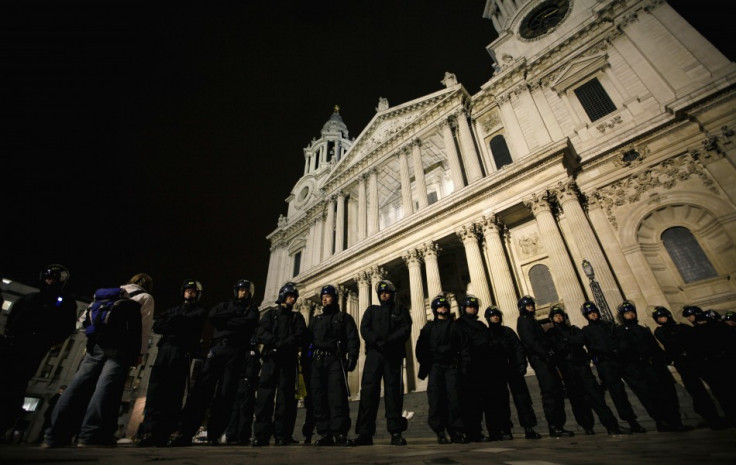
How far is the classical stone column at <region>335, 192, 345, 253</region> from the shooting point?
21297 millimetres

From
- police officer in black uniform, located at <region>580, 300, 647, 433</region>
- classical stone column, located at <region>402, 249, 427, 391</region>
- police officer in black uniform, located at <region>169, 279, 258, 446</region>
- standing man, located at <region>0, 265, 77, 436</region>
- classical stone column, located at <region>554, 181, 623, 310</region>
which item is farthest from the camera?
classical stone column, located at <region>402, 249, 427, 391</region>

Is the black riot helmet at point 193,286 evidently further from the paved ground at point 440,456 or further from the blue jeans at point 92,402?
the paved ground at point 440,456

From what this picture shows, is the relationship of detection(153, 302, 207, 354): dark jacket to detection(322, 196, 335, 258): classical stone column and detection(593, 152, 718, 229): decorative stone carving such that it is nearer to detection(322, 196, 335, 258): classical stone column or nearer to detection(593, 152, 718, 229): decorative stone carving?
detection(593, 152, 718, 229): decorative stone carving

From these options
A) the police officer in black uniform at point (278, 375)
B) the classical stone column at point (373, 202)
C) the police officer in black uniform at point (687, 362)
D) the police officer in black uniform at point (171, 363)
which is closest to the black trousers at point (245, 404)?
the police officer in black uniform at point (278, 375)

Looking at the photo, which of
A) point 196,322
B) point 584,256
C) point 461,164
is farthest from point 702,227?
point 196,322

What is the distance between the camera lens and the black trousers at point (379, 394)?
12.6 feet

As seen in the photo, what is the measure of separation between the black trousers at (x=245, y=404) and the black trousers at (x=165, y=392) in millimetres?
781

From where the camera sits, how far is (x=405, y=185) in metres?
18.6

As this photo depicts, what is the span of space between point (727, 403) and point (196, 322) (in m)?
8.88

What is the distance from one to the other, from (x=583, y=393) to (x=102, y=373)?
679 cm

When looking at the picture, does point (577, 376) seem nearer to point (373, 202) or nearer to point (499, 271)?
point (499, 271)

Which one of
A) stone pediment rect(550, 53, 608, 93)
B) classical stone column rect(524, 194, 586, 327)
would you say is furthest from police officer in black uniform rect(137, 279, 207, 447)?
stone pediment rect(550, 53, 608, 93)

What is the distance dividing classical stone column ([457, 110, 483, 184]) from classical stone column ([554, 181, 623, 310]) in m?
4.14

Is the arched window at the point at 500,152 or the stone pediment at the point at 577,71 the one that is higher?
the stone pediment at the point at 577,71
